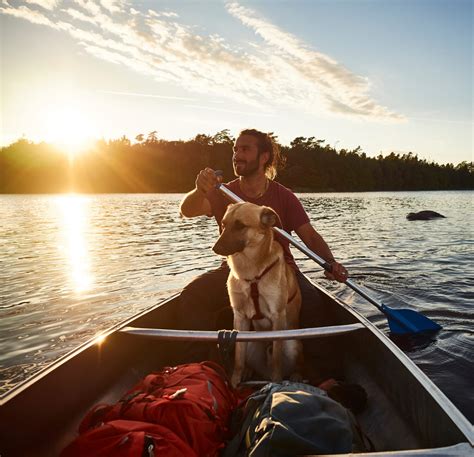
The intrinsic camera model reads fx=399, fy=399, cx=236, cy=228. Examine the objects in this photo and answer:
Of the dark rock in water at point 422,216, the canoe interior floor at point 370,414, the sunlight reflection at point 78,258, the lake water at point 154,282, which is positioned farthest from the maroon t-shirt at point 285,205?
the dark rock in water at point 422,216

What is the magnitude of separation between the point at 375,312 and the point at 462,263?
662 centimetres

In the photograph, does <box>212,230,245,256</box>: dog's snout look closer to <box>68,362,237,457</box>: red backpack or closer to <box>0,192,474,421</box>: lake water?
<box>68,362,237,457</box>: red backpack

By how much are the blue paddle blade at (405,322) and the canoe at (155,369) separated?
1.80m

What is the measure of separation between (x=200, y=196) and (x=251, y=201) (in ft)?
2.40

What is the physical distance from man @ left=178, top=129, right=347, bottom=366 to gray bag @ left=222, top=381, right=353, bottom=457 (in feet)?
8.14

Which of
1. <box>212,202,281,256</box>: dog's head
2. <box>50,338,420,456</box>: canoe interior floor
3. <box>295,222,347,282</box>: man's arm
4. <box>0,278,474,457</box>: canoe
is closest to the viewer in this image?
<box>0,278,474,457</box>: canoe

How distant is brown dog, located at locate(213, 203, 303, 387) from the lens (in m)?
4.40

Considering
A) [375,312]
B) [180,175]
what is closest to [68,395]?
[375,312]

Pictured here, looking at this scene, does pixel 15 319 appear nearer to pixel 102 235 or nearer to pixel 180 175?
pixel 102 235

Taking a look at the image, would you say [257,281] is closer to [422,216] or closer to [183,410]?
[183,410]

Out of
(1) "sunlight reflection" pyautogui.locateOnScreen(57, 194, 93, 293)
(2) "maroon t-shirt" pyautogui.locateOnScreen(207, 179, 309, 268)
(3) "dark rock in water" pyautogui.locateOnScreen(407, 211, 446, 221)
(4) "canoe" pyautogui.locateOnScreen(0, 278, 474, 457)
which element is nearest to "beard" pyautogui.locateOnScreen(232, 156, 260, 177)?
(2) "maroon t-shirt" pyautogui.locateOnScreen(207, 179, 309, 268)

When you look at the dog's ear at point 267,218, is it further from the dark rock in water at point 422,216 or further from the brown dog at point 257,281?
the dark rock in water at point 422,216

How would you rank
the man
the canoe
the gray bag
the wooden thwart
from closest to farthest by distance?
the gray bag → the canoe → the wooden thwart → the man

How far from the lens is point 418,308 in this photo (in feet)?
28.8
